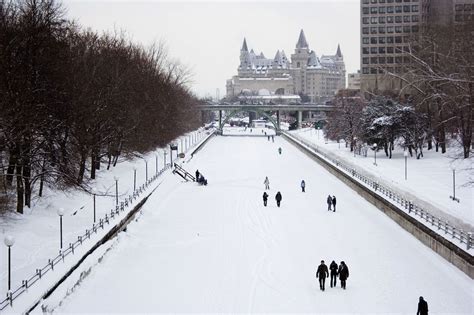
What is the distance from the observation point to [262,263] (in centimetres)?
2495

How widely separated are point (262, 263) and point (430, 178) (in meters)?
22.6

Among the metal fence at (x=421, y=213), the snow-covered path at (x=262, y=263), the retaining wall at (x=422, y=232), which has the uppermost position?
the metal fence at (x=421, y=213)

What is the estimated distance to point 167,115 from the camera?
75562 mm

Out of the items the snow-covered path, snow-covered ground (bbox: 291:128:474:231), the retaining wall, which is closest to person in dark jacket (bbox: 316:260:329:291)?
the snow-covered path

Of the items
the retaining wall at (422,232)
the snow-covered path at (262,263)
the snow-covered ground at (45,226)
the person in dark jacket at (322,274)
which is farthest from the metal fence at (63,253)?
the retaining wall at (422,232)

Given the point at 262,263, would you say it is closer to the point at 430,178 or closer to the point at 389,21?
the point at 430,178

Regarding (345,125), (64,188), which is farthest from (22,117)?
(345,125)

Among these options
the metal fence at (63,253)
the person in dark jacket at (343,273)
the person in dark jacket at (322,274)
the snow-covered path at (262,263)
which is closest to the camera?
the metal fence at (63,253)

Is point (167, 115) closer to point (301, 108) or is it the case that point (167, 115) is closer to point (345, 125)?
point (345, 125)

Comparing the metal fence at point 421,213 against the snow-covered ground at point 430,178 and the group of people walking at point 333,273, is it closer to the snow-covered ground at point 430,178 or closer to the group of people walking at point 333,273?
the snow-covered ground at point 430,178

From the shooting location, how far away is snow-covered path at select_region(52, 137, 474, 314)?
20.2 meters

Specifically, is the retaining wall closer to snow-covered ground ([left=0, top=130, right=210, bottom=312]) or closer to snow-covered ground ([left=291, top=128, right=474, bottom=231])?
snow-covered ground ([left=291, top=128, right=474, bottom=231])

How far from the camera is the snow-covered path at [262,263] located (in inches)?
795

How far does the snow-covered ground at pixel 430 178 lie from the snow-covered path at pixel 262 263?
228 cm
